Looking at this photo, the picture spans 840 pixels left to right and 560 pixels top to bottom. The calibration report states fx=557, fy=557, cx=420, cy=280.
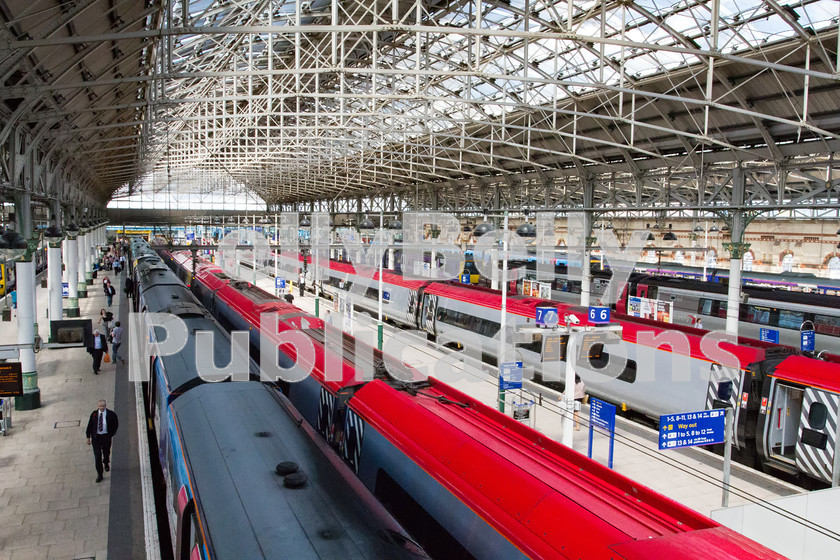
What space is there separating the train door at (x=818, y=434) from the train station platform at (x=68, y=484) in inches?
396

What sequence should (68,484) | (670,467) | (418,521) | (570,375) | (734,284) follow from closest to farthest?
(418,521)
(68,484)
(570,375)
(670,467)
(734,284)

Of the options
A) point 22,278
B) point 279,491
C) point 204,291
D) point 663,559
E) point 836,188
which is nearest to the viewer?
point 663,559

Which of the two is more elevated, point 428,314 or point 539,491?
point 539,491

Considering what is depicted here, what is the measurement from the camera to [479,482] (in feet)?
16.3

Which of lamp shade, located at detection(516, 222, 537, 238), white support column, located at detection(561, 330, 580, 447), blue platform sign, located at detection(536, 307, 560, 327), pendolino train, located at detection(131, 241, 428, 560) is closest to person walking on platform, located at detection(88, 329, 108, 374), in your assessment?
pendolino train, located at detection(131, 241, 428, 560)

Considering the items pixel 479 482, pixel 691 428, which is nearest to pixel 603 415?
pixel 691 428

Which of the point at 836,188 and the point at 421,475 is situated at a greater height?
the point at 836,188

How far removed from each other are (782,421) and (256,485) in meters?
8.90

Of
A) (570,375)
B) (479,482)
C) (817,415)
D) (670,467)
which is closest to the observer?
(479,482)

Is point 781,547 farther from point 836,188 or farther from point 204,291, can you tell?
point 204,291

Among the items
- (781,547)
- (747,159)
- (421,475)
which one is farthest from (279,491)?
(747,159)

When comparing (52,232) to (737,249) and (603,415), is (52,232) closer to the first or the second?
(603,415)

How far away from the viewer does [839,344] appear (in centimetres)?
1519

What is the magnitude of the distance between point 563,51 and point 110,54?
42.3 feet
